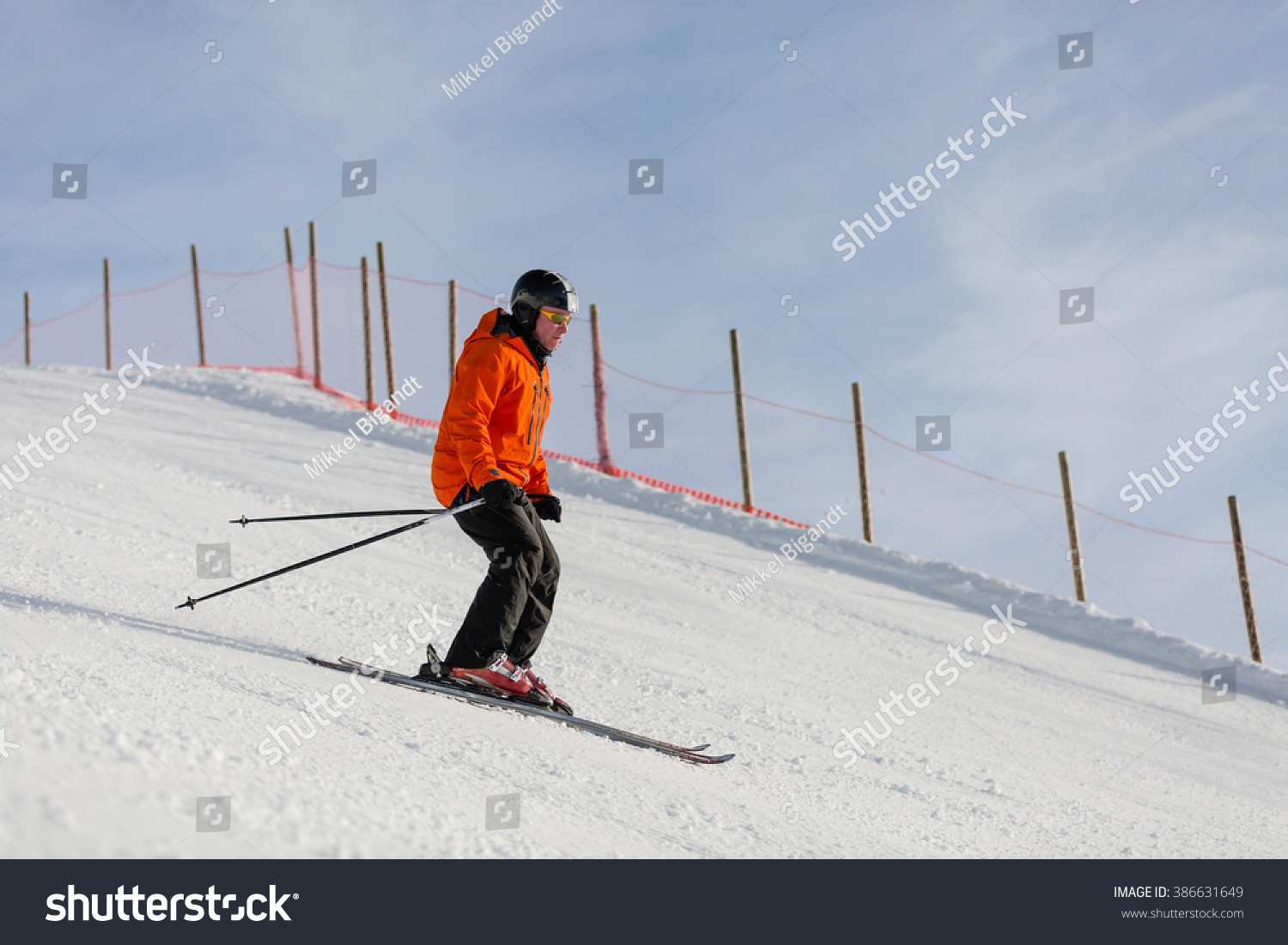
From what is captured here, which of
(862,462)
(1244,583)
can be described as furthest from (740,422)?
(1244,583)

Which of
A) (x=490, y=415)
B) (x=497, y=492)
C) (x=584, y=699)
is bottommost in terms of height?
(x=584, y=699)

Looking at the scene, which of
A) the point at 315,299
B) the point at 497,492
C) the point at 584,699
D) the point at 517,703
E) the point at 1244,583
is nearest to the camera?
→ the point at 497,492

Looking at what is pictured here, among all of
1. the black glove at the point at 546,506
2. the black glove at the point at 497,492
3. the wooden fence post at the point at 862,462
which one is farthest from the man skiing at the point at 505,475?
the wooden fence post at the point at 862,462

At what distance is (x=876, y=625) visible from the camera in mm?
7734

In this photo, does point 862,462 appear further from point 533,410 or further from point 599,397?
point 533,410

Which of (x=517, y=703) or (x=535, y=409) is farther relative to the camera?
(x=535, y=409)

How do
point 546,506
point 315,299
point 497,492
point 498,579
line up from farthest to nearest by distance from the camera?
point 315,299, point 546,506, point 498,579, point 497,492

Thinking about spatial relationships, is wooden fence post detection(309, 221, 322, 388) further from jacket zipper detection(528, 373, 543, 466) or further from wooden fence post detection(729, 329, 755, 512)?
jacket zipper detection(528, 373, 543, 466)

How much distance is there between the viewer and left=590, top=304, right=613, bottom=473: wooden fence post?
1238cm

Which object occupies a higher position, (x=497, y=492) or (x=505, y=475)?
(x=505, y=475)

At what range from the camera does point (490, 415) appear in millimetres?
3824

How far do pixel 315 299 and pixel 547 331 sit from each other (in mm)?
12695

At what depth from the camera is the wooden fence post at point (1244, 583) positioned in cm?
978
